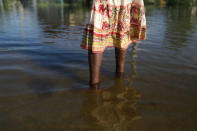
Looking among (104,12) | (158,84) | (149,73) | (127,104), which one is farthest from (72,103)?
(149,73)

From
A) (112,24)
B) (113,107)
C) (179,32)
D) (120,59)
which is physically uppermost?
(112,24)

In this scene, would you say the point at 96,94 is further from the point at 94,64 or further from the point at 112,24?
the point at 112,24

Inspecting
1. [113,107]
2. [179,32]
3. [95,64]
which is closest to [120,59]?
[95,64]

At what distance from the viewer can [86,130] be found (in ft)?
4.50

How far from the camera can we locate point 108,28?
192 centimetres

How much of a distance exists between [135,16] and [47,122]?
5.69 ft

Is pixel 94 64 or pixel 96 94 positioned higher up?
pixel 94 64

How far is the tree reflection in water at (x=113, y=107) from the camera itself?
1465mm

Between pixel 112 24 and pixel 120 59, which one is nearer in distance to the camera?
pixel 112 24

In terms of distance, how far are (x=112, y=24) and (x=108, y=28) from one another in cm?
9

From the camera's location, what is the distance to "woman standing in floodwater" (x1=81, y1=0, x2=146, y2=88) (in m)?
1.78

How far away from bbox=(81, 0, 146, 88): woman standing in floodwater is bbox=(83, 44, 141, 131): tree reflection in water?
0.76 feet

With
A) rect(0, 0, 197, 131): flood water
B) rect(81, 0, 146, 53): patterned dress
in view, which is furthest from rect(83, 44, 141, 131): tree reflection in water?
rect(81, 0, 146, 53): patterned dress

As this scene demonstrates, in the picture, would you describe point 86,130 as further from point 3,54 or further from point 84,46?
point 3,54
